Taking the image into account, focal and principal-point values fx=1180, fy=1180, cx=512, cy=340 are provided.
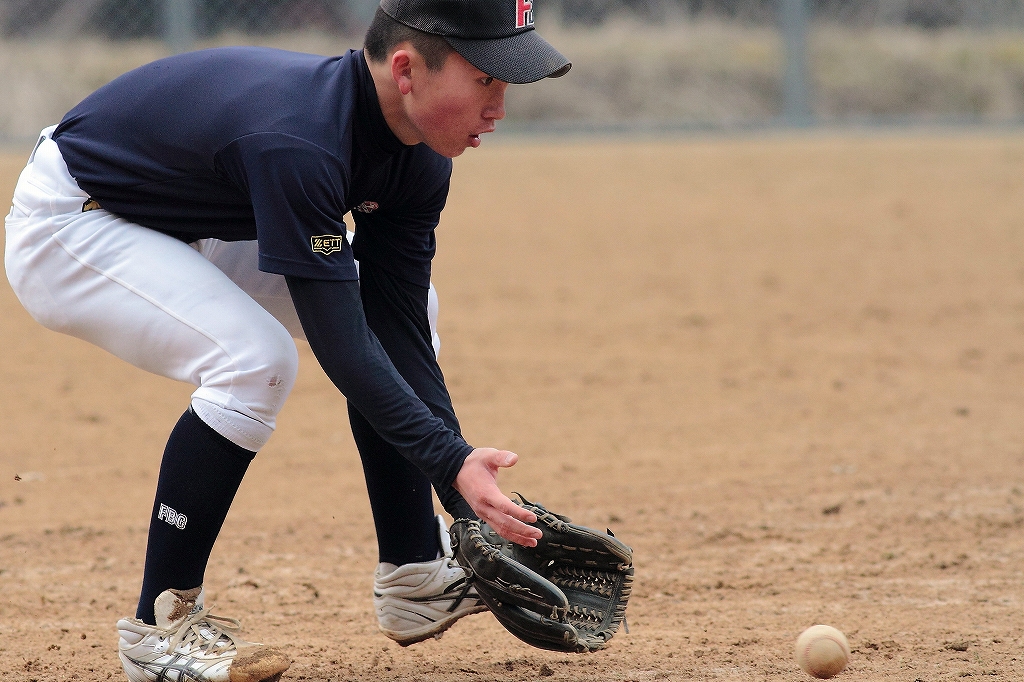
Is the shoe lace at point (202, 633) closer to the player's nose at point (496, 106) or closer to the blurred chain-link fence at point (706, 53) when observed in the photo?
the player's nose at point (496, 106)

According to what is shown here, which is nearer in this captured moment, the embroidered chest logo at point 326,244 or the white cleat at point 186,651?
the embroidered chest logo at point 326,244

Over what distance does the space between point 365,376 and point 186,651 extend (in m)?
0.78

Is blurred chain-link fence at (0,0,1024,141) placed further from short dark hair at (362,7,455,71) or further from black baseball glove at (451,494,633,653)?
black baseball glove at (451,494,633,653)

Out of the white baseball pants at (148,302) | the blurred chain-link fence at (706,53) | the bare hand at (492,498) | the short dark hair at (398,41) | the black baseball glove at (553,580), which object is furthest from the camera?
the blurred chain-link fence at (706,53)

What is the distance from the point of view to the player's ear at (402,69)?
94.2 inches

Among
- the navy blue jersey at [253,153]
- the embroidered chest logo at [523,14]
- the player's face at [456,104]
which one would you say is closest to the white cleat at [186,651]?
the navy blue jersey at [253,153]

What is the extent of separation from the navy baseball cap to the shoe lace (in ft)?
4.46

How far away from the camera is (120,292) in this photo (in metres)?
2.57

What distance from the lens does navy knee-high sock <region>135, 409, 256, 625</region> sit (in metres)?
2.54

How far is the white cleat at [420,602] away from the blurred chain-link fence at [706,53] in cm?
769

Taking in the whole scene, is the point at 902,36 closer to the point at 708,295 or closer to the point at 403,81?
the point at 708,295

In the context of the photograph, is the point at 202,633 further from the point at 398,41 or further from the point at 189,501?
the point at 398,41

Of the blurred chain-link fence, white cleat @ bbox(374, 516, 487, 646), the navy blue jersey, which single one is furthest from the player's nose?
the blurred chain-link fence

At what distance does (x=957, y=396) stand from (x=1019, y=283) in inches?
98.4
